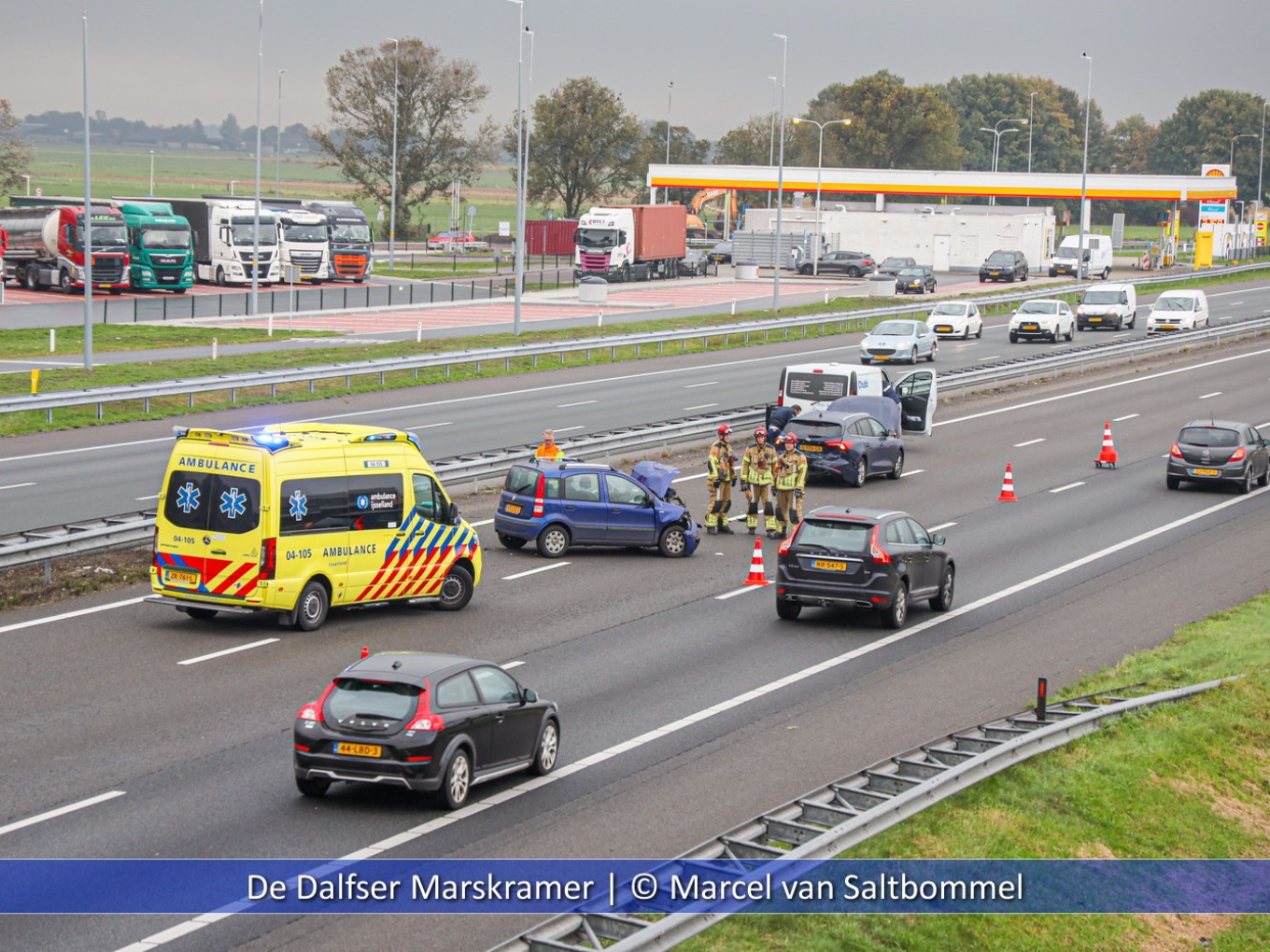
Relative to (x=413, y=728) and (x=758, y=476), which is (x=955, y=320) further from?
(x=413, y=728)

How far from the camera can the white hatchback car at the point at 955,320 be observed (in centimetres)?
5972

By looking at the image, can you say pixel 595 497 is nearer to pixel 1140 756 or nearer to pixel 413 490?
pixel 413 490

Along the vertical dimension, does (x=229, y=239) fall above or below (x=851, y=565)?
above

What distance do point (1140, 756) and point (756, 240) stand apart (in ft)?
274

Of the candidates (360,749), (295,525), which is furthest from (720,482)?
(360,749)

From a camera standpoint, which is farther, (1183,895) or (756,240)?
(756,240)

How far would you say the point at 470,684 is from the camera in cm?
1370

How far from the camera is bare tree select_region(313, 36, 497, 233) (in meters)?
107

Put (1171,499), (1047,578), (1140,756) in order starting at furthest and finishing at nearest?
(1171,499) < (1047,578) < (1140,756)

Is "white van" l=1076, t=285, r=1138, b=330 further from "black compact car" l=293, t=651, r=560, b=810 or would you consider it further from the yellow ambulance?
"black compact car" l=293, t=651, r=560, b=810

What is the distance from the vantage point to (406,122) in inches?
4316

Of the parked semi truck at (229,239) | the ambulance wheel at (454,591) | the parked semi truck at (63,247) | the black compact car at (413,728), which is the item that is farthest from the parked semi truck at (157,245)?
the black compact car at (413,728)

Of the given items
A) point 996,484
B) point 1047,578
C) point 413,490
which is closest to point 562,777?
point 413,490

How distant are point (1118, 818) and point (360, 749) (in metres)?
6.87
